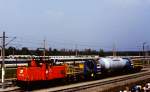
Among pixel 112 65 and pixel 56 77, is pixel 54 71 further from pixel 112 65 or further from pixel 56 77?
pixel 112 65

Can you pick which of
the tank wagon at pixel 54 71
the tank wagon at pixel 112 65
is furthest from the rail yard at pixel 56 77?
the tank wagon at pixel 112 65

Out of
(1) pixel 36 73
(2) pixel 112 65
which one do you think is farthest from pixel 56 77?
(2) pixel 112 65

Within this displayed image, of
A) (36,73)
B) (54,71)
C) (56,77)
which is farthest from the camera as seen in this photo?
(56,77)

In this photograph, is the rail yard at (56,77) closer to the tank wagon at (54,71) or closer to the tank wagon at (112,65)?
the tank wagon at (54,71)

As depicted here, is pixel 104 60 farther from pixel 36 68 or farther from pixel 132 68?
pixel 36 68

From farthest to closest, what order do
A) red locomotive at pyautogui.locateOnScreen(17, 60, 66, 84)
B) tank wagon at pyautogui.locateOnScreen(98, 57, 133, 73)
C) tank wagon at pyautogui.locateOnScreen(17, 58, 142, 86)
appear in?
tank wagon at pyautogui.locateOnScreen(98, 57, 133, 73) < tank wagon at pyautogui.locateOnScreen(17, 58, 142, 86) < red locomotive at pyautogui.locateOnScreen(17, 60, 66, 84)

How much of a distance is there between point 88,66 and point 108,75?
4.35m

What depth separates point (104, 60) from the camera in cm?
4044

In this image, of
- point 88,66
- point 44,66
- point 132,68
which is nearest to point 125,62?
point 132,68

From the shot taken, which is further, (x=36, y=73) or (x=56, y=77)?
(x=56, y=77)

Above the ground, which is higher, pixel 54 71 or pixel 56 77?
pixel 54 71

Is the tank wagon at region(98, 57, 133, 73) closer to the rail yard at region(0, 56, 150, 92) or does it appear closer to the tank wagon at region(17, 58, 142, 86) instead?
the tank wagon at region(17, 58, 142, 86)

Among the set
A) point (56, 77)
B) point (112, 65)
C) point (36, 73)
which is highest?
point (112, 65)

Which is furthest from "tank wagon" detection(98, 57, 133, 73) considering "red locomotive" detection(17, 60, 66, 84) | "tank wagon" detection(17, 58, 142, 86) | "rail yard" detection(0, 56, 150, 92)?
"red locomotive" detection(17, 60, 66, 84)
